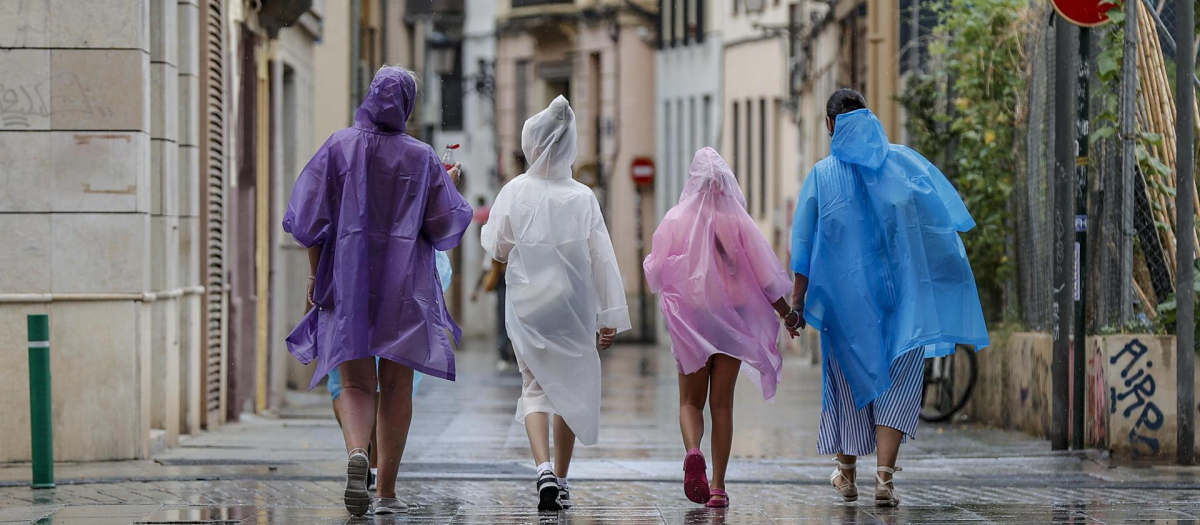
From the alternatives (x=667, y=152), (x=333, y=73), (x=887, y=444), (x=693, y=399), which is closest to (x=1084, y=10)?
(x=887, y=444)

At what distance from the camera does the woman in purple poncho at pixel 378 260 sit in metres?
8.05

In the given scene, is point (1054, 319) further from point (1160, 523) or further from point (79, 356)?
point (79, 356)

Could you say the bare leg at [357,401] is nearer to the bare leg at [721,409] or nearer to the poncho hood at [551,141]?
the poncho hood at [551,141]

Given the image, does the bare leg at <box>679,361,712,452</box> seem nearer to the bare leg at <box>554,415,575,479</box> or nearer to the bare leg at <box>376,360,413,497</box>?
the bare leg at <box>554,415,575,479</box>

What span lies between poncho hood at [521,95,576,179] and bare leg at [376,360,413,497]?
1.20 metres

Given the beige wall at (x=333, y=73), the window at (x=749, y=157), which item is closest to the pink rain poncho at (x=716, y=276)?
the beige wall at (x=333, y=73)

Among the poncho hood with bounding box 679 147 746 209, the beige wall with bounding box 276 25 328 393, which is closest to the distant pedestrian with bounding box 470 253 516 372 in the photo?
the beige wall with bounding box 276 25 328 393

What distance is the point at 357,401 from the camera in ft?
26.7

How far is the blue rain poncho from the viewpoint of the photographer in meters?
8.72

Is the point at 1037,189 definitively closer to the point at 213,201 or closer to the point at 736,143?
the point at 213,201

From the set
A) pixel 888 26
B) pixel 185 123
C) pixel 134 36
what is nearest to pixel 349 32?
pixel 888 26

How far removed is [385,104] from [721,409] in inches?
81.7

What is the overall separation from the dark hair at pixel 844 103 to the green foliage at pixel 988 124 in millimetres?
6258

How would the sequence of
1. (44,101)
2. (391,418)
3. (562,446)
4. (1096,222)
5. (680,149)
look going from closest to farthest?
(391,418)
(562,446)
(44,101)
(1096,222)
(680,149)
